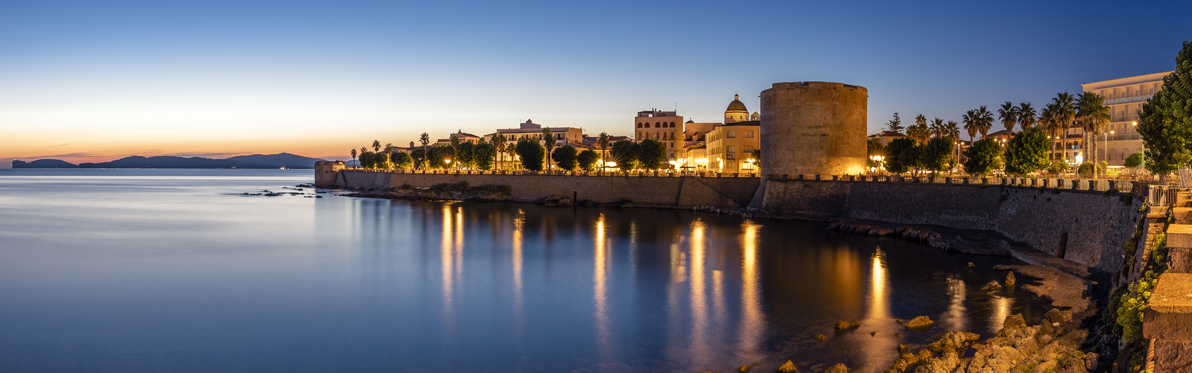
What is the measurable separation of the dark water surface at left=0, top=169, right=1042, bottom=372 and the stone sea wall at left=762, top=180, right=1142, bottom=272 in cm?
267

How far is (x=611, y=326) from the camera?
19859 millimetres

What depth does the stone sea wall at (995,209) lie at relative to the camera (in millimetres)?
23266

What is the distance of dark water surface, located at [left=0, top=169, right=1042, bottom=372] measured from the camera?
1703 cm

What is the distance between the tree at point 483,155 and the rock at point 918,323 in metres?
64.7

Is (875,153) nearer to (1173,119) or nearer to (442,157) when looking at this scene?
(1173,119)

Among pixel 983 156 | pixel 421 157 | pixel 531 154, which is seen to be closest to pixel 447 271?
pixel 983 156

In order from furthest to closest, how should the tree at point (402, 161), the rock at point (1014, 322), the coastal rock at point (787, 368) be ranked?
the tree at point (402, 161) < the rock at point (1014, 322) < the coastal rock at point (787, 368)

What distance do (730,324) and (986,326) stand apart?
6.13 m

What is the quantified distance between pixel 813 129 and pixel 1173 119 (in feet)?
87.2

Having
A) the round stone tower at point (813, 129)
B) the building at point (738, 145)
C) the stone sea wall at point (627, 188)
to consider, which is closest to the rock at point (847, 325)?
the round stone tower at point (813, 129)

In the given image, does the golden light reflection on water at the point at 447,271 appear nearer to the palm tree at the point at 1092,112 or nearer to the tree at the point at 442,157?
the palm tree at the point at 1092,112

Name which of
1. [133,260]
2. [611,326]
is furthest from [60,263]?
[611,326]

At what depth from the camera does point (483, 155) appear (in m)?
80.2

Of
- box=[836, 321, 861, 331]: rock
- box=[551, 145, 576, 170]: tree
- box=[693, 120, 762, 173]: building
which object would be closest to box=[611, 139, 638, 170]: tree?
box=[551, 145, 576, 170]: tree
